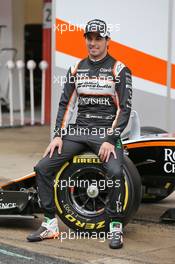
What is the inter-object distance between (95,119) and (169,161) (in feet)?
2.92

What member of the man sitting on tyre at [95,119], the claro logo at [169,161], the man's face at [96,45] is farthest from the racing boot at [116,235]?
the man's face at [96,45]

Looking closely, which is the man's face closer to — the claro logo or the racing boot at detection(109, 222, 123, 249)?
the claro logo

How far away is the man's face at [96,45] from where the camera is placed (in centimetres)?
636

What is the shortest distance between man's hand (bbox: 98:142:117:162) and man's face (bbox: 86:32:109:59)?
0.82 metres

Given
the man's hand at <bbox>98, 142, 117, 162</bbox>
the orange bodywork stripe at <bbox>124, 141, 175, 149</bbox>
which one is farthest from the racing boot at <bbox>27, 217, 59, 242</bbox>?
the orange bodywork stripe at <bbox>124, 141, 175, 149</bbox>

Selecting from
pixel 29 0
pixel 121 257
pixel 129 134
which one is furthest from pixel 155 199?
pixel 29 0

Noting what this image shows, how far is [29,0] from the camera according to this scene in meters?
18.7

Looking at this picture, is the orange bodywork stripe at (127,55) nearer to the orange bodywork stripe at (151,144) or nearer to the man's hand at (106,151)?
the orange bodywork stripe at (151,144)

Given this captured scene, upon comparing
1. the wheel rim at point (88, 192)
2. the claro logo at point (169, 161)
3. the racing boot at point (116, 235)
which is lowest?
the racing boot at point (116, 235)

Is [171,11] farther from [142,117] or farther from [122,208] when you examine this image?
[122,208]

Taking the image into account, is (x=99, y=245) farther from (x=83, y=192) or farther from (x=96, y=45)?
(x=96, y=45)

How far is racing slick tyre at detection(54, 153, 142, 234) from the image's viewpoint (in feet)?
21.0

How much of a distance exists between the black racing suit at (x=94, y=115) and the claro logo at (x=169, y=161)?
0.65 metres

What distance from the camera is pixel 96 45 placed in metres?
6.36
